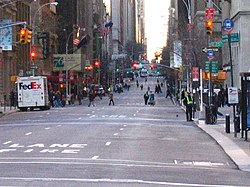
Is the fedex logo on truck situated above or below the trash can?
above

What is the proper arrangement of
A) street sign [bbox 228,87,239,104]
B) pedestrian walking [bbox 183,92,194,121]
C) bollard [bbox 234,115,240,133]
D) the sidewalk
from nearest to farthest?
the sidewalk < street sign [bbox 228,87,239,104] < bollard [bbox 234,115,240,133] < pedestrian walking [bbox 183,92,194,121]

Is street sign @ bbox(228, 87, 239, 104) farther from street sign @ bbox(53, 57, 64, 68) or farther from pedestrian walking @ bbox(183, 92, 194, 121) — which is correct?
street sign @ bbox(53, 57, 64, 68)

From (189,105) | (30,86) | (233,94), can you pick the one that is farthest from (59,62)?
(233,94)

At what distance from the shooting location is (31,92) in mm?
62469

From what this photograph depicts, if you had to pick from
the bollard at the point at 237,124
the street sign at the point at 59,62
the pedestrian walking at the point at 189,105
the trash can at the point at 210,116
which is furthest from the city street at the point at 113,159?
the street sign at the point at 59,62

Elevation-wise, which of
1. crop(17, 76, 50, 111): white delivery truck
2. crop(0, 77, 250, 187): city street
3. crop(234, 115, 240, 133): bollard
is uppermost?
crop(17, 76, 50, 111): white delivery truck

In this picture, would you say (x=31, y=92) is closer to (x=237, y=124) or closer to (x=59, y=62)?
(x=237, y=124)

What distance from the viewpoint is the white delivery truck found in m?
62.2

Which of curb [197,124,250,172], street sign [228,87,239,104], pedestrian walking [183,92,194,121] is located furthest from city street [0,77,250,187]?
pedestrian walking [183,92,194,121]

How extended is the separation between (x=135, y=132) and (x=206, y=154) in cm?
991

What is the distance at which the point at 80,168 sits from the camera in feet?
61.2

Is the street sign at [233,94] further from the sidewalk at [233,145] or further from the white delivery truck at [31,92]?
the white delivery truck at [31,92]

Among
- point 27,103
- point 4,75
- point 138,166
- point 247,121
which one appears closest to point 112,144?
point 247,121

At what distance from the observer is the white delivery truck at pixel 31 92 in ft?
204
